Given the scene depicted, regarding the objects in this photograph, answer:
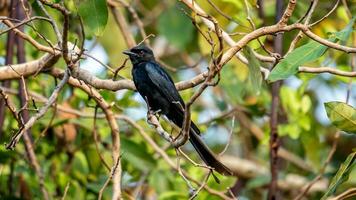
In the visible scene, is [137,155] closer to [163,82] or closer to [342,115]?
[163,82]

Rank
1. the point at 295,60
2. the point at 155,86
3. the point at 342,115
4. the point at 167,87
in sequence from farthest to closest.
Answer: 1. the point at 155,86
2. the point at 167,87
3. the point at 342,115
4. the point at 295,60

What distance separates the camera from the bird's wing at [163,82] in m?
4.44

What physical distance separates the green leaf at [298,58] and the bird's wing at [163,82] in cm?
88

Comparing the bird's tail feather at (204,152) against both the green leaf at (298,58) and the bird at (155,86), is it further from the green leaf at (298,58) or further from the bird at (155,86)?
the green leaf at (298,58)

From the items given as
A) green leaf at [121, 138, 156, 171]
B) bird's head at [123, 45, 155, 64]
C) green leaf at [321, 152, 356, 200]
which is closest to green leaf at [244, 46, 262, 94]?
green leaf at [321, 152, 356, 200]

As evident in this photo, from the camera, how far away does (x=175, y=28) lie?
6641mm

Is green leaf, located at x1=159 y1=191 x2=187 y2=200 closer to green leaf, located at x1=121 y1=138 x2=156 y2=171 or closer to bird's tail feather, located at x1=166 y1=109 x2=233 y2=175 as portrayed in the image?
green leaf, located at x1=121 y1=138 x2=156 y2=171

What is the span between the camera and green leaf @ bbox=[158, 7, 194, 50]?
6.57m

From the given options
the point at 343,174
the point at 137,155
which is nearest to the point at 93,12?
the point at 343,174

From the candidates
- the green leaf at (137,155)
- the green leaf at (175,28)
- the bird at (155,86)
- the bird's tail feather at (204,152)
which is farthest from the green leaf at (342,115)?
the green leaf at (175,28)

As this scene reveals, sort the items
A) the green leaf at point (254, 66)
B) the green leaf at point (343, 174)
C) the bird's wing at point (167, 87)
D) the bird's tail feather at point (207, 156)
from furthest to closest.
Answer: the bird's wing at point (167, 87) < the bird's tail feather at point (207, 156) < the green leaf at point (254, 66) < the green leaf at point (343, 174)

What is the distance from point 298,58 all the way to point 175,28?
3.08m

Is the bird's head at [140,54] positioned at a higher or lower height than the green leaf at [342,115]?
higher

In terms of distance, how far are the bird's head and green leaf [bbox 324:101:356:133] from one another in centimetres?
141
